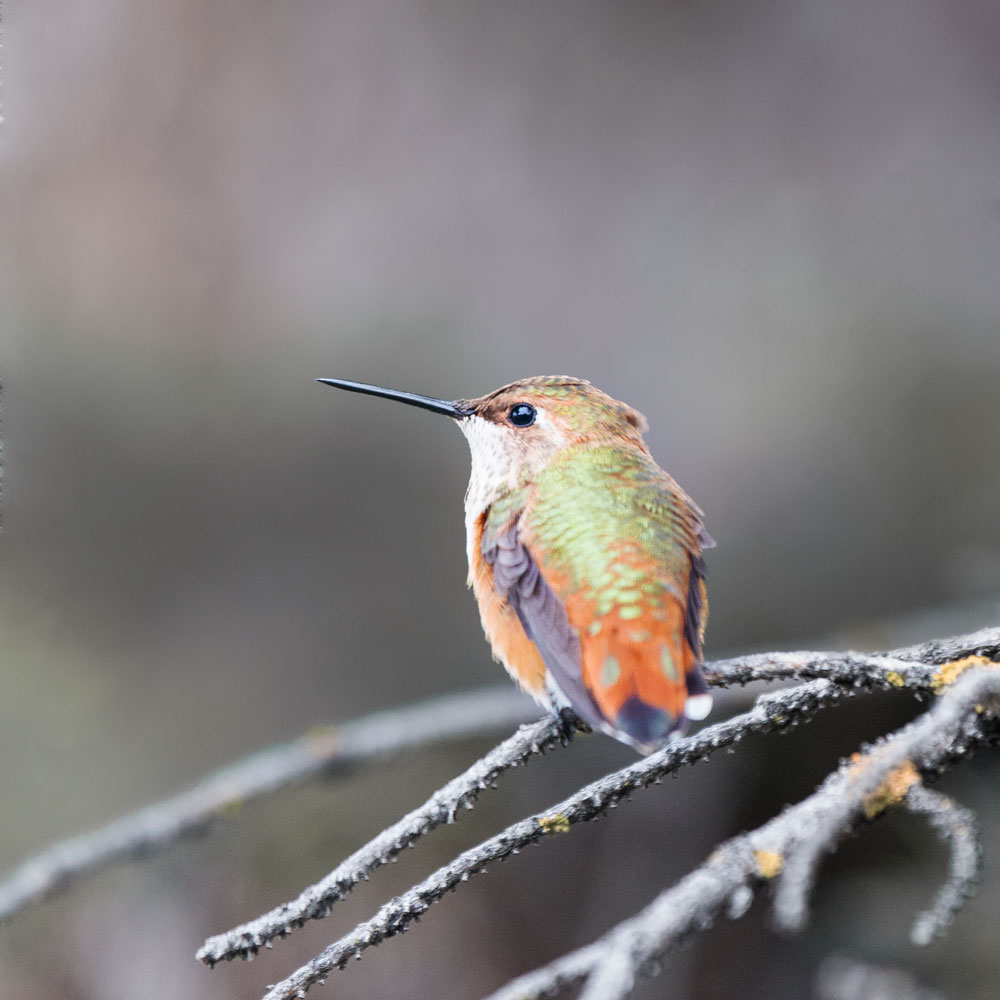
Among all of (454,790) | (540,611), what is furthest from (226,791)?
(454,790)

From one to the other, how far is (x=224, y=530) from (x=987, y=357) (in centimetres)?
275

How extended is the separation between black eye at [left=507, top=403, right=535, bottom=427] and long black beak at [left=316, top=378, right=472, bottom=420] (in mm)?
77

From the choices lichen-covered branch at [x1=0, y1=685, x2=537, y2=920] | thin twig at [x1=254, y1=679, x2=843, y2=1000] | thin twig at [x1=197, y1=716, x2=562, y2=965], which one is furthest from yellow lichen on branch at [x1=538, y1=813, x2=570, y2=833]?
lichen-covered branch at [x1=0, y1=685, x2=537, y2=920]

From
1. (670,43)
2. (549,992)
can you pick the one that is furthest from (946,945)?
(670,43)

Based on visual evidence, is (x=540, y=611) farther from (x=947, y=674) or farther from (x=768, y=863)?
(x=768, y=863)

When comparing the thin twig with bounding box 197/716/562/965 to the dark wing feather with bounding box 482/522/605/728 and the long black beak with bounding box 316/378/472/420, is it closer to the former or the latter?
the dark wing feather with bounding box 482/522/605/728

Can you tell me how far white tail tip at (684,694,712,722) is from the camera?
120 centimetres

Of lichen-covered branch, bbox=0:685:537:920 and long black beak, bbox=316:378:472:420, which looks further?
lichen-covered branch, bbox=0:685:537:920

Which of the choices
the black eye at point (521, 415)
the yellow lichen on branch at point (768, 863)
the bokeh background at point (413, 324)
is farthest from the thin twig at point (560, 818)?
the bokeh background at point (413, 324)

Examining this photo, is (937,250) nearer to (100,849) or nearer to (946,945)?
(946,945)

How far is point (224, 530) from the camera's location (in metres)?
3.57

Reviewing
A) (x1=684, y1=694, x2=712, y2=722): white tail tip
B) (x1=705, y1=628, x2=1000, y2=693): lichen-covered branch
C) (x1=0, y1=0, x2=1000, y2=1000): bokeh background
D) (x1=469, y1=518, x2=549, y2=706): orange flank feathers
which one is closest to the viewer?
(x1=705, y1=628, x2=1000, y2=693): lichen-covered branch

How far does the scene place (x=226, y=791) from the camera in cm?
214

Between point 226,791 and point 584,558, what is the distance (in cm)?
112
